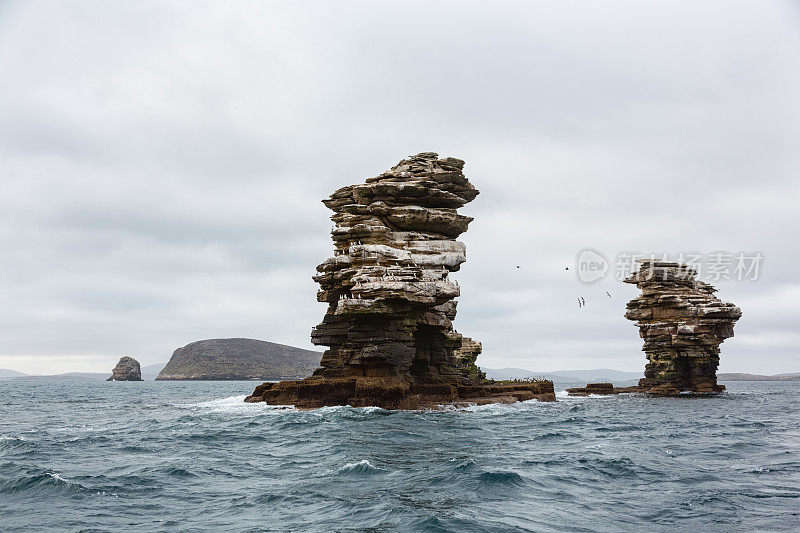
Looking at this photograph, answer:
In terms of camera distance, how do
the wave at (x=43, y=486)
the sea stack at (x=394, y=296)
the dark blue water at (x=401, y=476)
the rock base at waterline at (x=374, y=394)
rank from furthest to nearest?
1. the sea stack at (x=394, y=296)
2. the rock base at waterline at (x=374, y=394)
3. the wave at (x=43, y=486)
4. the dark blue water at (x=401, y=476)

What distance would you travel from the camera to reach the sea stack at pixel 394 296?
4297cm

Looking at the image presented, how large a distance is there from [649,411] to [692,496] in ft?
115

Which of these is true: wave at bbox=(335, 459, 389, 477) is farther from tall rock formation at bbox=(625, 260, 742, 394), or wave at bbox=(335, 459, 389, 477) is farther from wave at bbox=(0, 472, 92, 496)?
tall rock formation at bbox=(625, 260, 742, 394)

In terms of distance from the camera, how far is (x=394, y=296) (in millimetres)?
42438

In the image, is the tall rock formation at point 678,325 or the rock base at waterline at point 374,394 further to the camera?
the tall rock formation at point 678,325

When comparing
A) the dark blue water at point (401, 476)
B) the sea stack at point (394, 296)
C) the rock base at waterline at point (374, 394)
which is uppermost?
the sea stack at point (394, 296)

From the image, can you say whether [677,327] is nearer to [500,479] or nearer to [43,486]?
[500,479]

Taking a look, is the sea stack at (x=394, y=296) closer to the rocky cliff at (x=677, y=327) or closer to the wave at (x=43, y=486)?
the wave at (x=43, y=486)

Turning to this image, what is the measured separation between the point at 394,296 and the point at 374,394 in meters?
7.04

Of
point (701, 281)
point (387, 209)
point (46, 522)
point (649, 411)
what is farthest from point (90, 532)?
point (701, 281)

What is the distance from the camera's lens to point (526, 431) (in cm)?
3212

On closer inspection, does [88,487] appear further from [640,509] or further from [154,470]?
[640,509]

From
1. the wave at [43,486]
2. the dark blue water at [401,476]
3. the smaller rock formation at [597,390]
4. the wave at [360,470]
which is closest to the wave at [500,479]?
the dark blue water at [401,476]

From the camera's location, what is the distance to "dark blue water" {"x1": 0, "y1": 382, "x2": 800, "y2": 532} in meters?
14.7
